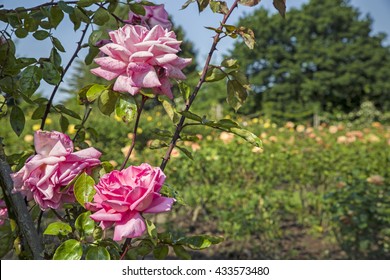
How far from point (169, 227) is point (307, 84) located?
72.6 ft

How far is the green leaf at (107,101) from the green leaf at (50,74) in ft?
0.27

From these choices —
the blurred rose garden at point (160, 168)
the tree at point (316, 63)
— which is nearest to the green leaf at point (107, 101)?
the blurred rose garden at point (160, 168)

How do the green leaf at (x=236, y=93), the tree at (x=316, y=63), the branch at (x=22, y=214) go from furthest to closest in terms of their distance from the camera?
the tree at (x=316, y=63) < the green leaf at (x=236, y=93) < the branch at (x=22, y=214)

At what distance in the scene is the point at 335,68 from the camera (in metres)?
25.5

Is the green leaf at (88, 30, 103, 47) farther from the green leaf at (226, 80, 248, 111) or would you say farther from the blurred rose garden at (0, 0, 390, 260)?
the green leaf at (226, 80, 248, 111)

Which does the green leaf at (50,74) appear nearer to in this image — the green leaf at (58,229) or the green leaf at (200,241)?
the green leaf at (58,229)

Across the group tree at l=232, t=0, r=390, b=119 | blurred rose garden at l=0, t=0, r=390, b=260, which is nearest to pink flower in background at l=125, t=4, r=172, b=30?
blurred rose garden at l=0, t=0, r=390, b=260

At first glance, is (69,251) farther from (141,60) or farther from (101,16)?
(101,16)

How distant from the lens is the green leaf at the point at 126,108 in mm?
859

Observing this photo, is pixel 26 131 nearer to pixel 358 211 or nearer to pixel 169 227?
pixel 169 227

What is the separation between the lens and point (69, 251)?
2.64ft

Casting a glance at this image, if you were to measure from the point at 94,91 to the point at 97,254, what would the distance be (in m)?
0.25

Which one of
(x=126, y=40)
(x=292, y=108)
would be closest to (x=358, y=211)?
(x=126, y=40)

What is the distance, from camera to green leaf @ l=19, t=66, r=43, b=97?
896mm
